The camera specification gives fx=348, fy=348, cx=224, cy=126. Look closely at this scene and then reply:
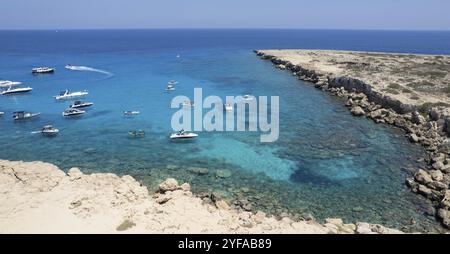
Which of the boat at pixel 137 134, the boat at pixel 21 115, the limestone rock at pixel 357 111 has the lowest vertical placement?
the boat at pixel 137 134

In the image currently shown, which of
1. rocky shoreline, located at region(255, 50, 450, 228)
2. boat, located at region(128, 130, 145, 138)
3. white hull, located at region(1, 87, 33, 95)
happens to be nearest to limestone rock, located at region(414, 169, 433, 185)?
rocky shoreline, located at region(255, 50, 450, 228)

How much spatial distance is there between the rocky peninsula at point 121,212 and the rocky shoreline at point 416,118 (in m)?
8.53

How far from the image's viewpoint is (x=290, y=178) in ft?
108

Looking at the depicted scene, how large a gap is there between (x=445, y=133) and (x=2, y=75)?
100614 mm

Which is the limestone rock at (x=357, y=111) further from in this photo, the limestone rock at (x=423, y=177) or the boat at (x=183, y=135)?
the boat at (x=183, y=135)

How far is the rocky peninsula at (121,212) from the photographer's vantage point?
919 inches

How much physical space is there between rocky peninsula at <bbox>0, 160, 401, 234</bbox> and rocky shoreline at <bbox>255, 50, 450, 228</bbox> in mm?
8532

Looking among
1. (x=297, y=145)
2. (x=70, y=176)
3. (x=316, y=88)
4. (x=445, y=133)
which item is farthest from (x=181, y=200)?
(x=316, y=88)

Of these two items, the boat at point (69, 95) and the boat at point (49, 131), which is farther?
the boat at point (69, 95)

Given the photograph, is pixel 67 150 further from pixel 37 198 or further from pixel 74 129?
pixel 37 198

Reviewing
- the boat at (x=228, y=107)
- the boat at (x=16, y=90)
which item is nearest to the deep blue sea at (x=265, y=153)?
the boat at (x=16, y=90)

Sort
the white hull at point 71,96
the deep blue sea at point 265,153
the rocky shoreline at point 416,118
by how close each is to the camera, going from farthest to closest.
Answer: the white hull at point 71,96 → the rocky shoreline at point 416,118 → the deep blue sea at point 265,153

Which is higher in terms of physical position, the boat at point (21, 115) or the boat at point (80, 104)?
the boat at point (80, 104)

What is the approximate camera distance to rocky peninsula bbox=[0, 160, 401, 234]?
23344 mm
